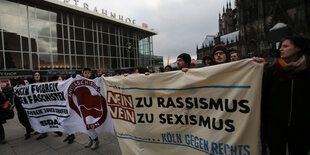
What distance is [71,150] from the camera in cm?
354

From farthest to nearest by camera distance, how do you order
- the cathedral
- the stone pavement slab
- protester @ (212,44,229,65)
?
the cathedral, the stone pavement slab, protester @ (212,44,229,65)

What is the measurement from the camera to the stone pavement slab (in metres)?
3.45

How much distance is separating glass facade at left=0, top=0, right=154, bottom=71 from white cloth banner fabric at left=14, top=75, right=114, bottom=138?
17954mm

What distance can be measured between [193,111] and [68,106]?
3143 millimetres

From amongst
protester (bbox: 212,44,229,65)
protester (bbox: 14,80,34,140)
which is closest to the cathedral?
protester (bbox: 212,44,229,65)

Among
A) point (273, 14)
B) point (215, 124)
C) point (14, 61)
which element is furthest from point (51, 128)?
point (273, 14)

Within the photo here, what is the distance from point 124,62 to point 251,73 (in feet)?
92.6

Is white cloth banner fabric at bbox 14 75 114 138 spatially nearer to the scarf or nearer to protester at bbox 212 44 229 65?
protester at bbox 212 44 229 65

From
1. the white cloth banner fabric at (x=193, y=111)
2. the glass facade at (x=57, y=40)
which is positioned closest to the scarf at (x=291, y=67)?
the white cloth banner fabric at (x=193, y=111)

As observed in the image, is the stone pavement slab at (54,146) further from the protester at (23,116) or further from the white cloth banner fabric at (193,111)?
the white cloth banner fabric at (193,111)

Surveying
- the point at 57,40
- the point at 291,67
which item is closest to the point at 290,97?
the point at 291,67

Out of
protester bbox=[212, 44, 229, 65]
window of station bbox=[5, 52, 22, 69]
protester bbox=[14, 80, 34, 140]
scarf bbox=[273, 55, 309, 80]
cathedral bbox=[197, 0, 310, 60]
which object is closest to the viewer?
scarf bbox=[273, 55, 309, 80]

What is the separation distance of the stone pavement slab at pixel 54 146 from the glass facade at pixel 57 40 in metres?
17.9

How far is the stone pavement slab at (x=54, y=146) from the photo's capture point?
3453 millimetres
